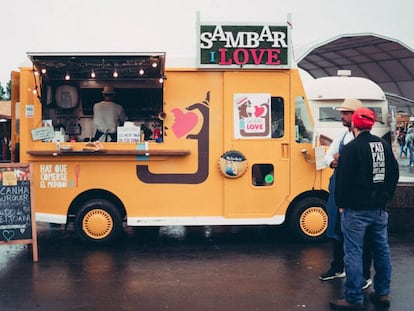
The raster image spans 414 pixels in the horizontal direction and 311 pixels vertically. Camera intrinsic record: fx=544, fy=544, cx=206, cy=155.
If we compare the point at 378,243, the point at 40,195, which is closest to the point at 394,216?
the point at 378,243

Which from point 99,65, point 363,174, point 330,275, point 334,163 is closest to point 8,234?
point 99,65

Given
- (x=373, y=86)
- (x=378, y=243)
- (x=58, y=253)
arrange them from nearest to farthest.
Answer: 1. (x=378, y=243)
2. (x=58, y=253)
3. (x=373, y=86)

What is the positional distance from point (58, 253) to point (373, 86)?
1105 centimetres

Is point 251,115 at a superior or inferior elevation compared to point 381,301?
superior

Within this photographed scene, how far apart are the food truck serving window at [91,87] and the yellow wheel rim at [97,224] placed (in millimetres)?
1129

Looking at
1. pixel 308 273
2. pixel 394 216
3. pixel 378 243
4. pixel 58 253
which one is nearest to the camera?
pixel 378 243

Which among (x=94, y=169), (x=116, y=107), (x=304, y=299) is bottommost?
(x=304, y=299)

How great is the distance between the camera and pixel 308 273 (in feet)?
20.4

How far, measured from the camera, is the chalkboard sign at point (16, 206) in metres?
6.61

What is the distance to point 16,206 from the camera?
6645mm

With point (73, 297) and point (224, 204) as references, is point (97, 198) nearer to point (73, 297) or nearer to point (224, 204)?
point (224, 204)

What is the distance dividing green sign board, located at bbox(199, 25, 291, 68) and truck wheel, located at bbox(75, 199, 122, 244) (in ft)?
7.68

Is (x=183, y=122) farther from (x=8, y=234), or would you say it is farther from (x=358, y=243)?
(x=358, y=243)

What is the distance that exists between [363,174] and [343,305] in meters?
1.22
